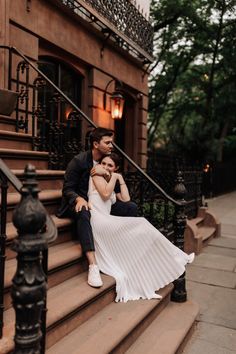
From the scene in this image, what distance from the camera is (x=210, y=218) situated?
8.91m

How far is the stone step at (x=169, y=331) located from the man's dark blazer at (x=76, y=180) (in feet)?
5.06

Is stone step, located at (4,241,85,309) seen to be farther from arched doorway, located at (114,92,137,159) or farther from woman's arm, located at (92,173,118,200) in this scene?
arched doorway, located at (114,92,137,159)

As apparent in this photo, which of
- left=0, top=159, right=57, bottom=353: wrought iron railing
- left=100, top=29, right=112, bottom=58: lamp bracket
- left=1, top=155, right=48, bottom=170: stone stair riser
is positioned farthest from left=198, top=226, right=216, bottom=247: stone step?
left=0, top=159, right=57, bottom=353: wrought iron railing

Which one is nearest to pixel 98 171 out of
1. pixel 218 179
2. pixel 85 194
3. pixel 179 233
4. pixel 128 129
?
pixel 85 194

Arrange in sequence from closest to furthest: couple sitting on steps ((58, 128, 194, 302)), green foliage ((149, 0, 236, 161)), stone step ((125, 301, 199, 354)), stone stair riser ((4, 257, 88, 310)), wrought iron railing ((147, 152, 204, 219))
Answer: stone step ((125, 301, 199, 354)), stone stair riser ((4, 257, 88, 310)), couple sitting on steps ((58, 128, 194, 302)), wrought iron railing ((147, 152, 204, 219)), green foliage ((149, 0, 236, 161))

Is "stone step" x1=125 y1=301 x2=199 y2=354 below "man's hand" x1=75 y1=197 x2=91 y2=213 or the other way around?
below

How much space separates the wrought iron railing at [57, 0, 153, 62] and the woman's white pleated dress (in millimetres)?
6042

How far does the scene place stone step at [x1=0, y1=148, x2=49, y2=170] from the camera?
466cm

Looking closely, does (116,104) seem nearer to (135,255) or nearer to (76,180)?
(76,180)

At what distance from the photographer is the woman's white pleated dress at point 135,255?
374 centimetres

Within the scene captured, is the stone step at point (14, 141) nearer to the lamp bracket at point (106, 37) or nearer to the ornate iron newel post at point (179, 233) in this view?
the ornate iron newel post at point (179, 233)

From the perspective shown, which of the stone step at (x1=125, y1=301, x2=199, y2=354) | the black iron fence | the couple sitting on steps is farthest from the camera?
the black iron fence

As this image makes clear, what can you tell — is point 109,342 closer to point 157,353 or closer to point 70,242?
point 157,353

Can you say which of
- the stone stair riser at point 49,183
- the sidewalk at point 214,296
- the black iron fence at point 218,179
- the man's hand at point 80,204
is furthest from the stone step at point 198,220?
the black iron fence at point 218,179
